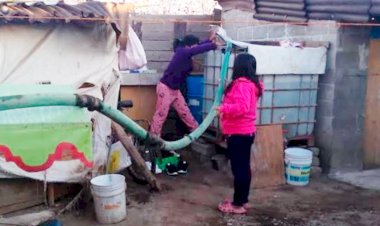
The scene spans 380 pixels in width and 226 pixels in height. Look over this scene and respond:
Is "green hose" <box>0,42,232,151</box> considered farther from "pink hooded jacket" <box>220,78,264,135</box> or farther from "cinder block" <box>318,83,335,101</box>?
"cinder block" <box>318,83,335,101</box>

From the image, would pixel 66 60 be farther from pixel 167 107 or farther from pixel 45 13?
pixel 167 107

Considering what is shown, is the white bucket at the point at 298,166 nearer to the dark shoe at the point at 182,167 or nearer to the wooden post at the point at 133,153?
the dark shoe at the point at 182,167

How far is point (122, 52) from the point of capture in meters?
7.00

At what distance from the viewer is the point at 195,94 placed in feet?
28.3

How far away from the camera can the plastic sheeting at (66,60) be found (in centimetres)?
584

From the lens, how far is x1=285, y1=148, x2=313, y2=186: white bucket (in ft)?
23.2

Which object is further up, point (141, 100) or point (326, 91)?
point (326, 91)

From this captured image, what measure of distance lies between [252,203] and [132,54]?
9.23 ft

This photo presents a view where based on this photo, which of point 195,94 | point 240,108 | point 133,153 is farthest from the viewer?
point 195,94

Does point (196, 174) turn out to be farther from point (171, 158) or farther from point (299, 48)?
point (299, 48)

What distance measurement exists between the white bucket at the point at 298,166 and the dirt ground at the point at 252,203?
0.43 feet

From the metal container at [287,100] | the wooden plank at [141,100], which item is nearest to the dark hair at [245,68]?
the metal container at [287,100]

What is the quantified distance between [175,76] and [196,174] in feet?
5.78

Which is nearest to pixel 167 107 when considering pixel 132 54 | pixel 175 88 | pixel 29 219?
pixel 175 88
